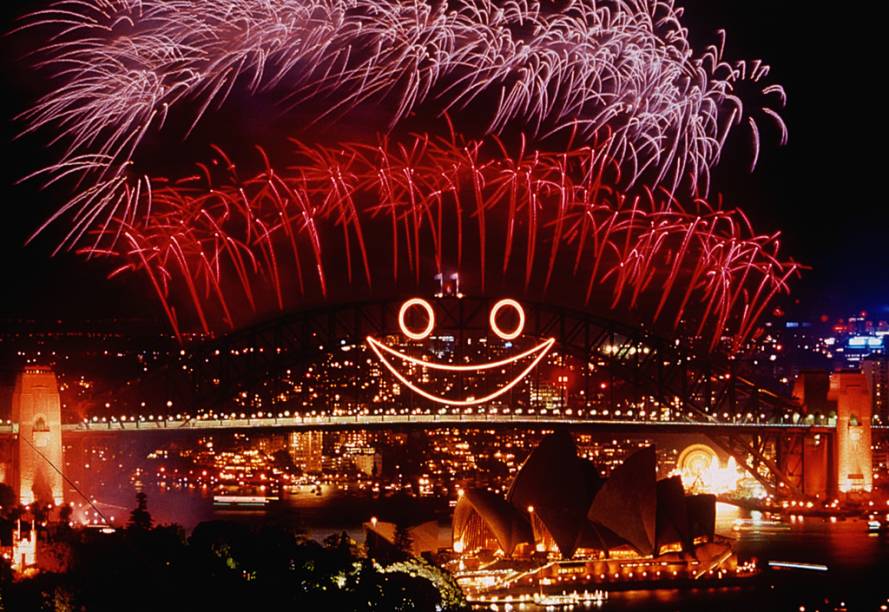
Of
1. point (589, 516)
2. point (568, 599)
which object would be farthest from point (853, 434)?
point (568, 599)

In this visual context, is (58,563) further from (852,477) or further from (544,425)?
(852,477)

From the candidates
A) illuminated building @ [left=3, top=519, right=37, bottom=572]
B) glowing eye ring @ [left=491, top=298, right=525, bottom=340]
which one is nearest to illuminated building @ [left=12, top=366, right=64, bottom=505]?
glowing eye ring @ [left=491, top=298, right=525, bottom=340]

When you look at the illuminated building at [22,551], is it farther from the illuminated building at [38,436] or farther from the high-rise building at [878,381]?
the high-rise building at [878,381]

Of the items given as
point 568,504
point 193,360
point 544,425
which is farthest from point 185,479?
point 568,504

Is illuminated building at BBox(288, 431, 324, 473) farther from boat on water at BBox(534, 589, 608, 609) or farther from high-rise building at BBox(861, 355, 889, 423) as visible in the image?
boat on water at BBox(534, 589, 608, 609)

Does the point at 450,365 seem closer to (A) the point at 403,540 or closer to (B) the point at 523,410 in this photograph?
(B) the point at 523,410

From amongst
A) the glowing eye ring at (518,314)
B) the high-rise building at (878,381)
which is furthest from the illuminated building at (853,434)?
the high-rise building at (878,381)
